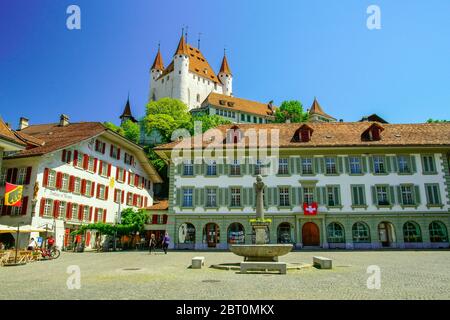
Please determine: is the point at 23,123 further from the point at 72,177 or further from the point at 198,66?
the point at 198,66

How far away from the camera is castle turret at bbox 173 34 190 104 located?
96.6 m

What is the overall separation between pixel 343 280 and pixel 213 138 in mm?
23842

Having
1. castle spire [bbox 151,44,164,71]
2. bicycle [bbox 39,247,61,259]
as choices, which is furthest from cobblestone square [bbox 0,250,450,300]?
castle spire [bbox 151,44,164,71]

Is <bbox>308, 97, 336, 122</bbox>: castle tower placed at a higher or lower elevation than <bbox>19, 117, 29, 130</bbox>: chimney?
higher

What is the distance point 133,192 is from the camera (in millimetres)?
42625

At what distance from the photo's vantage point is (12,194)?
2552 centimetres

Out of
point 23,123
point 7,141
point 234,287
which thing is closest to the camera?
point 234,287

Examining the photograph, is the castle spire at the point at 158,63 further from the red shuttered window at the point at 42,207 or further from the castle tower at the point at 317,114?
the red shuttered window at the point at 42,207

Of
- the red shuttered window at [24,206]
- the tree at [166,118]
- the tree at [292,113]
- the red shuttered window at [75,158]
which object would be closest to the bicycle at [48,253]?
the red shuttered window at [24,206]

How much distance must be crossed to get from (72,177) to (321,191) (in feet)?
71.2

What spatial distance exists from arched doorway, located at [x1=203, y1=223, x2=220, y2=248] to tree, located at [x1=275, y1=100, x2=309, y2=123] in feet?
140

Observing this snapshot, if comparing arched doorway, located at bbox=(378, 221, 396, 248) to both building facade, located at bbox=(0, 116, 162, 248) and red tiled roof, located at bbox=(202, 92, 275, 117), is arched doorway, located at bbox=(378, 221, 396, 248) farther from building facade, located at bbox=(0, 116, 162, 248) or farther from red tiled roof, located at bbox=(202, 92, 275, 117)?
red tiled roof, located at bbox=(202, 92, 275, 117)

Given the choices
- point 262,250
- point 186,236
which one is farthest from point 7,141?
point 262,250
